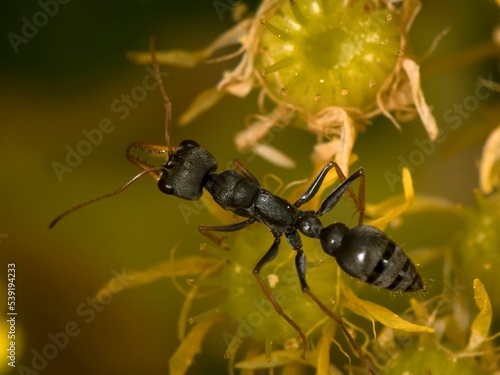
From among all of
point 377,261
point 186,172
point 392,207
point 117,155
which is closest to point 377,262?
point 377,261

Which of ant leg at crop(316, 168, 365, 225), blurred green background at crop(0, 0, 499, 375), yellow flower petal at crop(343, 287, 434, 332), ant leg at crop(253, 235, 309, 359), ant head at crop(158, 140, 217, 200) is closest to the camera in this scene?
yellow flower petal at crop(343, 287, 434, 332)

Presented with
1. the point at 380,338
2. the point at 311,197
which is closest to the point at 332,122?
the point at 311,197

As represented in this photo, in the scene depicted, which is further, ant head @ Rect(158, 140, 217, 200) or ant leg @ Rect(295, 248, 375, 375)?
ant head @ Rect(158, 140, 217, 200)

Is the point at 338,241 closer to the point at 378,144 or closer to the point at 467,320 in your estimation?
the point at 467,320

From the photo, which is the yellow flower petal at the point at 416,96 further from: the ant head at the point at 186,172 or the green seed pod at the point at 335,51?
the ant head at the point at 186,172

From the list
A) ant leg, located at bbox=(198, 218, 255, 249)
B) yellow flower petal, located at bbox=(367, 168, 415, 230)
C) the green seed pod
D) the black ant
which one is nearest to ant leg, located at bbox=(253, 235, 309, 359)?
the black ant

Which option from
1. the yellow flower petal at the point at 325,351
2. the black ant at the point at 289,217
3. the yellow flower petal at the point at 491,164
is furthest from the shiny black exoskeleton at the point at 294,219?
the yellow flower petal at the point at 491,164

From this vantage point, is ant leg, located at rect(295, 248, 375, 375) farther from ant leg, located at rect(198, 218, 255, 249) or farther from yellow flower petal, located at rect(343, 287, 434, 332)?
ant leg, located at rect(198, 218, 255, 249)
